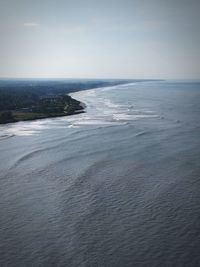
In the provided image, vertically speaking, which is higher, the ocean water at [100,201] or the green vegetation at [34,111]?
the green vegetation at [34,111]

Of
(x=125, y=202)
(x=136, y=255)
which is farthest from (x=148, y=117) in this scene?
(x=136, y=255)

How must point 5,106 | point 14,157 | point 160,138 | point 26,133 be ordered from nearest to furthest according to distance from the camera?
1. point 14,157
2. point 160,138
3. point 26,133
4. point 5,106

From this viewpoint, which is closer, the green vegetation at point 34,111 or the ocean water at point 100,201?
the ocean water at point 100,201

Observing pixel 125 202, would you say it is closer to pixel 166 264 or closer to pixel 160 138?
pixel 166 264

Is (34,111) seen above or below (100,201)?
above

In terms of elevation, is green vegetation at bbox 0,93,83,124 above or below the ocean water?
above

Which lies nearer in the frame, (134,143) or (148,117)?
(134,143)

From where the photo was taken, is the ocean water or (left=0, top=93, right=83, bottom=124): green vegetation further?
(left=0, top=93, right=83, bottom=124): green vegetation

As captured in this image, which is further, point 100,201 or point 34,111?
point 34,111
